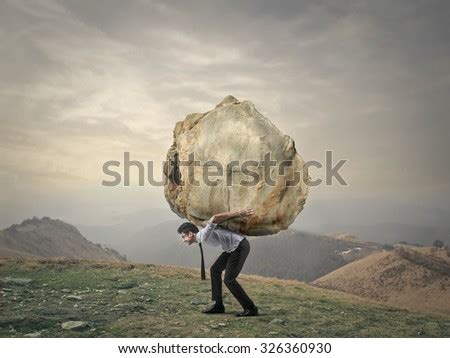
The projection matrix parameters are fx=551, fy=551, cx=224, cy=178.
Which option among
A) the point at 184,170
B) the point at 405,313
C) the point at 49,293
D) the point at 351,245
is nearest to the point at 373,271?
the point at 351,245

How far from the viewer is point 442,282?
1409 centimetres

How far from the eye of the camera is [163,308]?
877 cm

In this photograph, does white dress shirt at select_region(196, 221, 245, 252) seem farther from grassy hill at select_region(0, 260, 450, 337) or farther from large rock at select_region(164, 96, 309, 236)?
grassy hill at select_region(0, 260, 450, 337)

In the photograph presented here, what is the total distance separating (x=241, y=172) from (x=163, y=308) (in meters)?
2.49

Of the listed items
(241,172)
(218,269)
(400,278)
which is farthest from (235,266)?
(400,278)

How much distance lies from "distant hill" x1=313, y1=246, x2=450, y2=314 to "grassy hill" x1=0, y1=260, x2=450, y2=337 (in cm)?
Answer: 302

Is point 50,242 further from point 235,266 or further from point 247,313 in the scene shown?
point 235,266

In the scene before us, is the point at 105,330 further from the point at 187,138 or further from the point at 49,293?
the point at 187,138

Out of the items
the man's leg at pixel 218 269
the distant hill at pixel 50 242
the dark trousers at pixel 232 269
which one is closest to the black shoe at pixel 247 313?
the dark trousers at pixel 232 269

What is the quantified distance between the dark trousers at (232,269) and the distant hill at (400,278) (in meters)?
6.12

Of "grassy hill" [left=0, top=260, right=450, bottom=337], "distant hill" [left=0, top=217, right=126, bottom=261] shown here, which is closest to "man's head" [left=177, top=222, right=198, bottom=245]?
"grassy hill" [left=0, top=260, right=450, bottom=337]

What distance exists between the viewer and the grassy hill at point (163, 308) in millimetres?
7766

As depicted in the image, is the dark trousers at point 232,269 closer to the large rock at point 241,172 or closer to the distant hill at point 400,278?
the large rock at point 241,172

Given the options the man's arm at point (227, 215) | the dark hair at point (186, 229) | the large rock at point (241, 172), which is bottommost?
the dark hair at point (186, 229)
